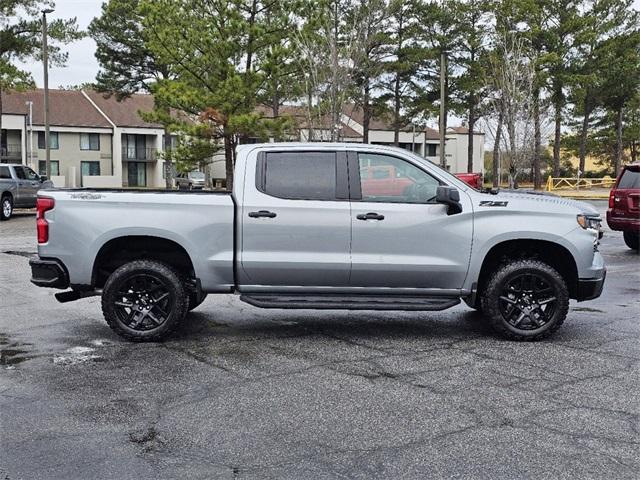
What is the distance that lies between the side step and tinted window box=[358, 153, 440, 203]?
0.94m

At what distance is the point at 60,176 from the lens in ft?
213

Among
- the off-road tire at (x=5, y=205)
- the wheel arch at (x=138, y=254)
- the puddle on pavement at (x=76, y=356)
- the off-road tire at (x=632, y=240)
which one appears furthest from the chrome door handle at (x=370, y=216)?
the off-road tire at (x=5, y=205)

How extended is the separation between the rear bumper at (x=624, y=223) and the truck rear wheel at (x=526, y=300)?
8028mm

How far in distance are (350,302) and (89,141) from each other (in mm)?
63444

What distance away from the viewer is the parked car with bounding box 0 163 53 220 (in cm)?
2261

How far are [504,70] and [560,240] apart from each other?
36975mm

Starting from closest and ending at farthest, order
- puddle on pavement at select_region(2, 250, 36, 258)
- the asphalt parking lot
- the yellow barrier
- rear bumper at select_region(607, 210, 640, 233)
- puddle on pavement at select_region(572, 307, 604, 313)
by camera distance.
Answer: the asphalt parking lot < puddle on pavement at select_region(572, 307, 604, 313) < puddle on pavement at select_region(2, 250, 36, 258) < rear bumper at select_region(607, 210, 640, 233) < the yellow barrier

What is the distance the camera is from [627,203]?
1417 cm

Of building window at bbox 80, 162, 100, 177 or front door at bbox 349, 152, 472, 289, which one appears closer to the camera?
front door at bbox 349, 152, 472, 289

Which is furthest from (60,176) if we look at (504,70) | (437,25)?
(504,70)

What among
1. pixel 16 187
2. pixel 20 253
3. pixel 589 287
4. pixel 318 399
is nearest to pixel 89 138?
pixel 16 187

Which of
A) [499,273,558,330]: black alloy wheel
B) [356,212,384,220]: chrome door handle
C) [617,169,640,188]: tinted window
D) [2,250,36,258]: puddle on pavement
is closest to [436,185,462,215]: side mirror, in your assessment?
[356,212,384,220]: chrome door handle

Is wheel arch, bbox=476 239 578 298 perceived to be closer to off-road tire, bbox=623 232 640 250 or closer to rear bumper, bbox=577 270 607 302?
rear bumper, bbox=577 270 607 302

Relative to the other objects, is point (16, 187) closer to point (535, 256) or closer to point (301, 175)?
point (301, 175)
